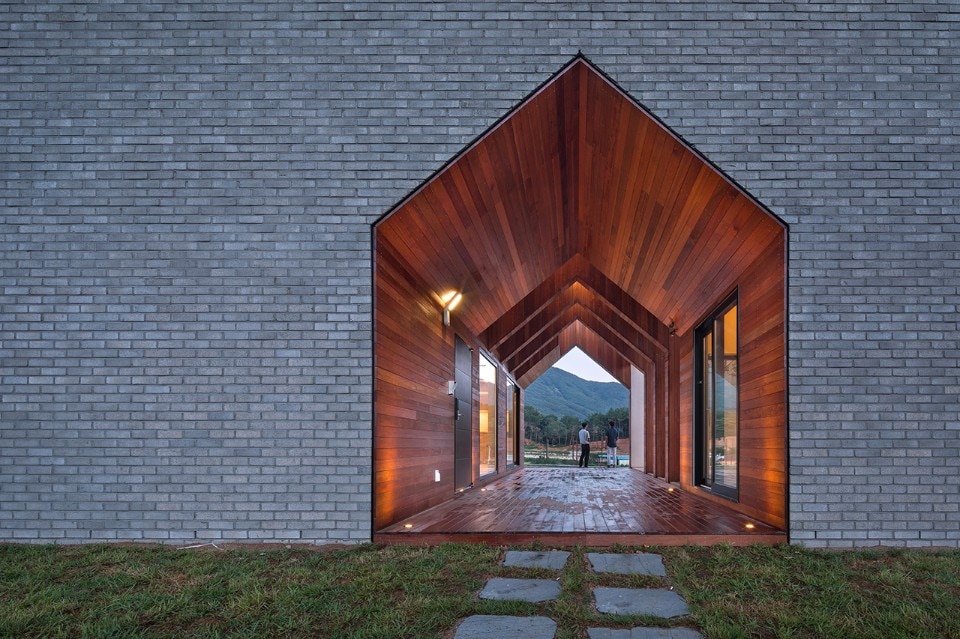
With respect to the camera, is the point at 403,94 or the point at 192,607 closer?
the point at 192,607

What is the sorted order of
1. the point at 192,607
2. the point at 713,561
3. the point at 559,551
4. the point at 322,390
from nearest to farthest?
the point at 192,607, the point at 713,561, the point at 559,551, the point at 322,390

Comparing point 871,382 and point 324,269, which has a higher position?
point 324,269

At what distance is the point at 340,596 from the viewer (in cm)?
368

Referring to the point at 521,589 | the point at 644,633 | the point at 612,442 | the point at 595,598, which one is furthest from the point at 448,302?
the point at 612,442

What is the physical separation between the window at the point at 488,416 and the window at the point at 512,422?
113 inches

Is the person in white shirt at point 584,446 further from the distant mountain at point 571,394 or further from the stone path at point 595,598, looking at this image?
the distant mountain at point 571,394

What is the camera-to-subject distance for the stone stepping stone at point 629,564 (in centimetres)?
418

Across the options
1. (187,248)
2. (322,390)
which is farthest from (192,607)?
(187,248)

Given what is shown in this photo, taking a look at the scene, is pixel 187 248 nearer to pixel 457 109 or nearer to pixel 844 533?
pixel 457 109

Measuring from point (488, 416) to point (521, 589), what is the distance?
926cm

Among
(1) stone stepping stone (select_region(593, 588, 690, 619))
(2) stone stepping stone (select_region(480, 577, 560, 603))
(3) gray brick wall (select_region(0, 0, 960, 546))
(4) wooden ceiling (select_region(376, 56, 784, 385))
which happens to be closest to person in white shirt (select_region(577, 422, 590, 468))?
(4) wooden ceiling (select_region(376, 56, 784, 385))

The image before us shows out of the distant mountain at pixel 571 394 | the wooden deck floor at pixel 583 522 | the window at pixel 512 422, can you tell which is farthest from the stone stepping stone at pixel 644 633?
the distant mountain at pixel 571 394

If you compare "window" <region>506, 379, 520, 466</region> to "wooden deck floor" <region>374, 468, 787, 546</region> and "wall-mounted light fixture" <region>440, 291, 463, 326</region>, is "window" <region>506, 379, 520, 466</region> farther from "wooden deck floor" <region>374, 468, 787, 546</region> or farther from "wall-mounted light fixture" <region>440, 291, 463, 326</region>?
"wooden deck floor" <region>374, 468, 787, 546</region>

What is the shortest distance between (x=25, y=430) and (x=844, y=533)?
226 inches
